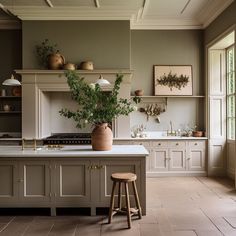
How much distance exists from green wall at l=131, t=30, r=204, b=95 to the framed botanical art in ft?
0.33

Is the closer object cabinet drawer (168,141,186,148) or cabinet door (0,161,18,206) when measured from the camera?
cabinet door (0,161,18,206)

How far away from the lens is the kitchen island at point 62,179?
3.87 m

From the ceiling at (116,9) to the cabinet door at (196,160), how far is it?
273cm

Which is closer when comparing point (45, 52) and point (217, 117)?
point (45, 52)

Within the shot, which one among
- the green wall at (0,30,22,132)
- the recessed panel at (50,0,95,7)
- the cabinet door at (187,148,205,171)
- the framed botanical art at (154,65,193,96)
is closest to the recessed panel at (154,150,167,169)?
the cabinet door at (187,148,205,171)

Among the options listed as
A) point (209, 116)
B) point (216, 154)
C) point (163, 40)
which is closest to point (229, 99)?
point (209, 116)

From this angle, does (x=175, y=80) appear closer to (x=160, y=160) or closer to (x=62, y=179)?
(x=160, y=160)

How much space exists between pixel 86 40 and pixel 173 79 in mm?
2107

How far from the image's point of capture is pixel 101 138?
407 cm

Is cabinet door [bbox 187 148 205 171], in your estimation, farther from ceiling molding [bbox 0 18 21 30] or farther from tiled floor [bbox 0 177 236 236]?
ceiling molding [bbox 0 18 21 30]

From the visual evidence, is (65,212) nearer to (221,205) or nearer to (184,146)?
(221,205)

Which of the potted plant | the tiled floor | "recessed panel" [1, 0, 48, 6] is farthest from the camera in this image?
the potted plant

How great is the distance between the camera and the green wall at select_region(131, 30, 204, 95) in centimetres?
680

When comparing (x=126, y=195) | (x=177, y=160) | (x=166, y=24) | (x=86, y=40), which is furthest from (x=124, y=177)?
(x=166, y=24)
